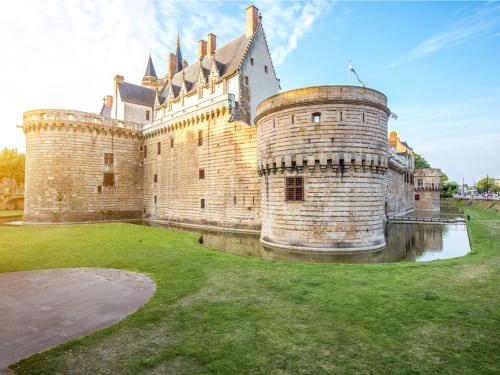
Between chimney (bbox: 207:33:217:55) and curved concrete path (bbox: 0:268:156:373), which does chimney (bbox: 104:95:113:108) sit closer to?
chimney (bbox: 207:33:217:55)

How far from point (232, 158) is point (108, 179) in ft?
60.8

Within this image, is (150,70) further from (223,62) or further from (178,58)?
(223,62)

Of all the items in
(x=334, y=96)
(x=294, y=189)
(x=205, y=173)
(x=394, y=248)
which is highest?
(x=334, y=96)

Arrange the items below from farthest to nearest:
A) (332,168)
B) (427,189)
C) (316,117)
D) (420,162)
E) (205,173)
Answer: (420,162) < (427,189) < (205,173) < (316,117) < (332,168)

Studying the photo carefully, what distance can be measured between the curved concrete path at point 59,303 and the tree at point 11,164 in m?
60.6

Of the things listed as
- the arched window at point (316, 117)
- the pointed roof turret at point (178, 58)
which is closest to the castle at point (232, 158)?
the arched window at point (316, 117)

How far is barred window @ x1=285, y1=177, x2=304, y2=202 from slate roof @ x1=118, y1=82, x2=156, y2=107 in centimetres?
3431

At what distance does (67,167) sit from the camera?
35.0 m

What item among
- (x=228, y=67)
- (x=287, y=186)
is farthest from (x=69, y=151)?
(x=287, y=186)

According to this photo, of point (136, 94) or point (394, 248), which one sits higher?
point (136, 94)

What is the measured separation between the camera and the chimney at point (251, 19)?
33.2 meters

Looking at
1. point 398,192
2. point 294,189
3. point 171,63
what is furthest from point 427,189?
point 171,63

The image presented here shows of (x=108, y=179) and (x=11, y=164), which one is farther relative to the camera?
(x=11, y=164)

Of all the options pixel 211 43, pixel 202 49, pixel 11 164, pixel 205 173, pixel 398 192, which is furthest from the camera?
pixel 11 164
